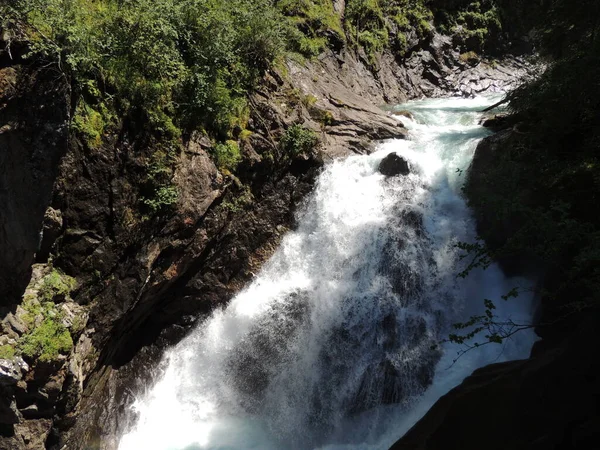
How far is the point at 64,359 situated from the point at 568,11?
1222cm

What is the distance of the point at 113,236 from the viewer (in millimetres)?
8672

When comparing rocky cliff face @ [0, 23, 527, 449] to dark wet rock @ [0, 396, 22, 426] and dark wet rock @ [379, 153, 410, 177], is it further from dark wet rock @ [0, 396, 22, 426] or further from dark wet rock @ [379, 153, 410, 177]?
dark wet rock @ [379, 153, 410, 177]

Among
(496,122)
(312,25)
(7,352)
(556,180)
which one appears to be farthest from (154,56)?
(496,122)

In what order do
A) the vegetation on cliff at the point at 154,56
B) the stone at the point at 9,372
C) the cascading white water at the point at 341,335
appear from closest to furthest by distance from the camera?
the stone at the point at 9,372 < the vegetation on cliff at the point at 154,56 < the cascading white water at the point at 341,335

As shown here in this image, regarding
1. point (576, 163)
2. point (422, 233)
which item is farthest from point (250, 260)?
point (576, 163)

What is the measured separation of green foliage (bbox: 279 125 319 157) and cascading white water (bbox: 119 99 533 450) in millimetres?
1149

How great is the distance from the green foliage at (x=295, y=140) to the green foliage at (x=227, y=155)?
1393mm

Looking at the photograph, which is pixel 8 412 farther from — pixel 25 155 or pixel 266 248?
pixel 266 248

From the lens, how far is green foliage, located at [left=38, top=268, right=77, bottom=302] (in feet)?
24.8

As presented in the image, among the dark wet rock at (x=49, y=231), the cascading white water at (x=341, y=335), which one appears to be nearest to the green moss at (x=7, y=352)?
the dark wet rock at (x=49, y=231)

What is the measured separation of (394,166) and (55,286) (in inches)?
361

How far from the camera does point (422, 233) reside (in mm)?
11438

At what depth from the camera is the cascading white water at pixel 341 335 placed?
9422mm

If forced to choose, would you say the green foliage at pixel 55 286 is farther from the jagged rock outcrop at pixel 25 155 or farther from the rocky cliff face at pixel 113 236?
the jagged rock outcrop at pixel 25 155
